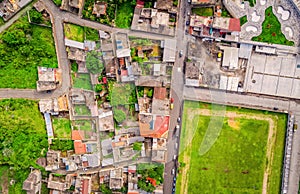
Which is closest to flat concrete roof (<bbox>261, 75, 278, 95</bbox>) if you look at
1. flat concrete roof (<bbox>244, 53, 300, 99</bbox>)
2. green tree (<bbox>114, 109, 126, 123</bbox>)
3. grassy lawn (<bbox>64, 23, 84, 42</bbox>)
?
flat concrete roof (<bbox>244, 53, 300, 99</bbox>)

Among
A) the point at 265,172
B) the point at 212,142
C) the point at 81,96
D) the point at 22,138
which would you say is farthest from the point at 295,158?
the point at 22,138

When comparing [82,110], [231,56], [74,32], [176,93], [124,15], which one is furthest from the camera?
[82,110]

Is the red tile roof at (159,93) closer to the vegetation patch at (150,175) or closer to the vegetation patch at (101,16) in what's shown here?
the vegetation patch at (150,175)

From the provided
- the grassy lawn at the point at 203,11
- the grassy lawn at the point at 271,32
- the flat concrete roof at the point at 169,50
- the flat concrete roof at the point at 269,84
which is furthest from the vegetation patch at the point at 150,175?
the grassy lawn at the point at 271,32

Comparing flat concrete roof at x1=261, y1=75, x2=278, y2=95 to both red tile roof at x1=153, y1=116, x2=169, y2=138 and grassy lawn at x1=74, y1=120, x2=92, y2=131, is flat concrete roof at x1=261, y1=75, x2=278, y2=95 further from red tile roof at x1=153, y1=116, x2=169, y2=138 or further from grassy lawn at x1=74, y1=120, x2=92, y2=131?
grassy lawn at x1=74, y1=120, x2=92, y2=131

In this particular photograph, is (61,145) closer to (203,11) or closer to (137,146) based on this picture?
(137,146)

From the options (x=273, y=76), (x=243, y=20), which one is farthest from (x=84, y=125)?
(x=273, y=76)
